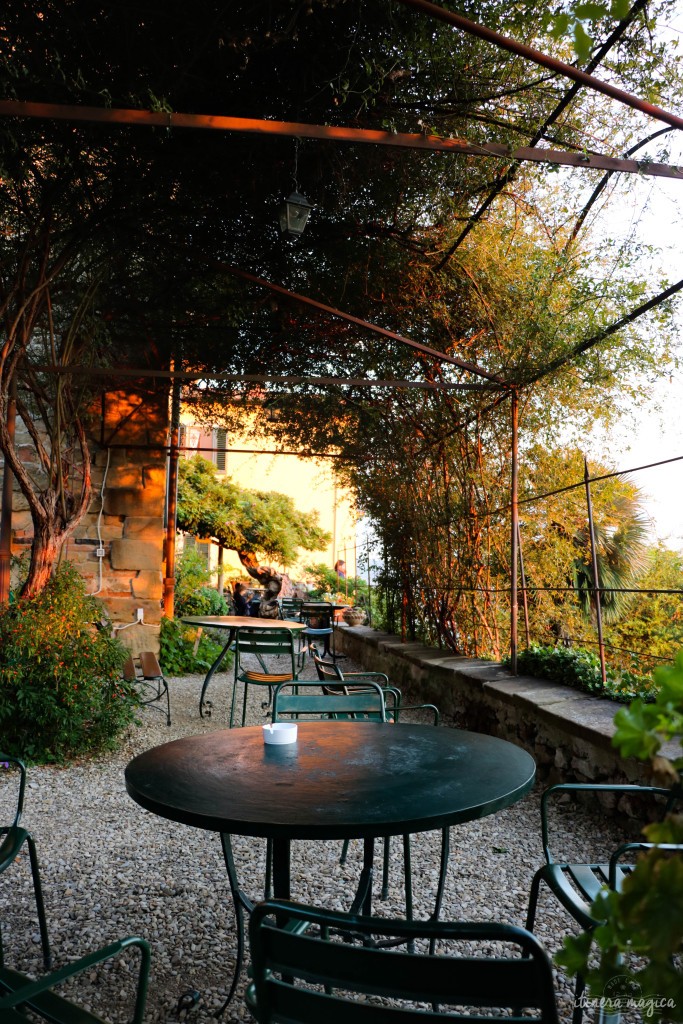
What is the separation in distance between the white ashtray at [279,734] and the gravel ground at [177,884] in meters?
0.68

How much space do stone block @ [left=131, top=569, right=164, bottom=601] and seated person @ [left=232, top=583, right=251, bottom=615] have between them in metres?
5.60

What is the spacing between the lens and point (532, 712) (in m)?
3.94

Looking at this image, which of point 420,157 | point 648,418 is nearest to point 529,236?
point 420,157

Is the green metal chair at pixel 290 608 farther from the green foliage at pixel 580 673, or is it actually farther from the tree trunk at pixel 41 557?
the tree trunk at pixel 41 557

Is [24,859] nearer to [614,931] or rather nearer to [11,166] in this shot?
[614,931]

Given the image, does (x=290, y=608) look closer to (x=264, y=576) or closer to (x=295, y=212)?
(x=264, y=576)

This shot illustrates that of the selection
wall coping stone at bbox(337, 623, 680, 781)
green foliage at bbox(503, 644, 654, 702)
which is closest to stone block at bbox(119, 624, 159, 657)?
wall coping stone at bbox(337, 623, 680, 781)

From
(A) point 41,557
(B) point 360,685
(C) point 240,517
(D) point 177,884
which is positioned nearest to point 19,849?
(D) point 177,884

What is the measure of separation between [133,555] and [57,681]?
3.09 m

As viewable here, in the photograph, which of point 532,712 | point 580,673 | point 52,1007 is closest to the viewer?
point 52,1007

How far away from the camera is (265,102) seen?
3.76 metres

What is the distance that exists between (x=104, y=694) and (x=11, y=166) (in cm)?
316

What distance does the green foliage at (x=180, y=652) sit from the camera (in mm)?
7703

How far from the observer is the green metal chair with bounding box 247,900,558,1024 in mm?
816
